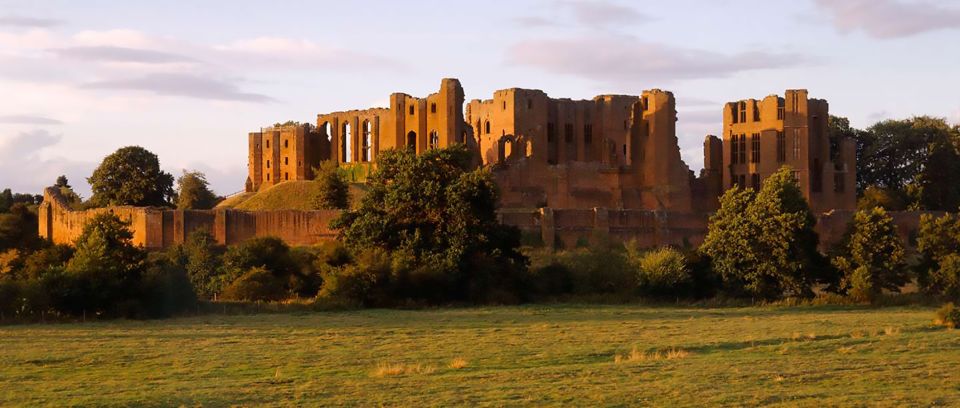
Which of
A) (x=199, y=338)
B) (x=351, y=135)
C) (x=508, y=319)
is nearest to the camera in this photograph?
(x=199, y=338)

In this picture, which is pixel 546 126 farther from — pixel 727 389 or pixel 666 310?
pixel 727 389

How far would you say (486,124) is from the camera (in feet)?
237

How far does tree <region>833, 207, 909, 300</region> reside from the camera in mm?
40062

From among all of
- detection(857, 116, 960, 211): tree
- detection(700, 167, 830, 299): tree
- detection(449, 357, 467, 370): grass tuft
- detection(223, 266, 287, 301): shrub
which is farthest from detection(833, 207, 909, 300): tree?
detection(857, 116, 960, 211): tree

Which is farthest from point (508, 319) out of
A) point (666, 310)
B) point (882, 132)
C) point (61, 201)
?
point (882, 132)

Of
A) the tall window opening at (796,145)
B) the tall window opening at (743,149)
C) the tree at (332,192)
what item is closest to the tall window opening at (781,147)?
the tall window opening at (796,145)

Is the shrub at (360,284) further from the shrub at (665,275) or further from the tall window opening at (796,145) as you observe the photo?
the tall window opening at (796,145)

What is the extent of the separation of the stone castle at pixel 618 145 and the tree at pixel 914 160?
→ 5602mm

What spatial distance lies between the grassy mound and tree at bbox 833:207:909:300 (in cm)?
3134

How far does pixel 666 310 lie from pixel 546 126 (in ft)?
108

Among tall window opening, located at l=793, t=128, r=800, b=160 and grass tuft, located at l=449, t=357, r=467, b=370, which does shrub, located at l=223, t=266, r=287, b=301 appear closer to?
grass tuft, located at l=449, t=357, r=467, b=370

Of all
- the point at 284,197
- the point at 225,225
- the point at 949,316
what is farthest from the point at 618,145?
the point at 949,316

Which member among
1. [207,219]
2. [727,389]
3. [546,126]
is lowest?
[727,389]

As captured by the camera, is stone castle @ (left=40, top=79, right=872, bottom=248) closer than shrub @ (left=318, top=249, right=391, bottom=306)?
No
